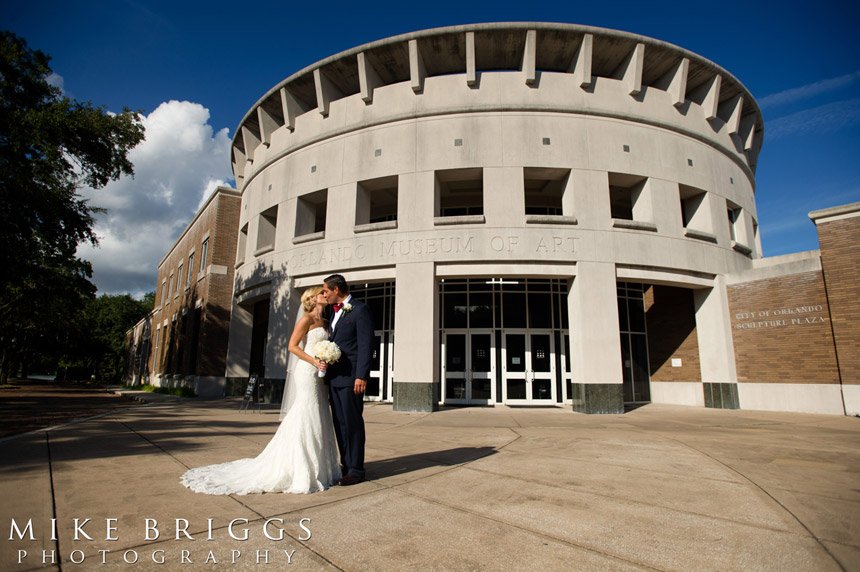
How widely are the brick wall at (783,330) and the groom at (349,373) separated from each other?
47.9ft

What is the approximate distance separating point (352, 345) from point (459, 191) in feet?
44.4

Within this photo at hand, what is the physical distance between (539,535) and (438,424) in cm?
752

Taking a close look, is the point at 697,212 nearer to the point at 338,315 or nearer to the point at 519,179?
the point at 519,179

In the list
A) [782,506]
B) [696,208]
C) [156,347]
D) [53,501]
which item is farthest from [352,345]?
[156,347]

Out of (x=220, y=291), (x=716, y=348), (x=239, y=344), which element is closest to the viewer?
(x=716, y=348)

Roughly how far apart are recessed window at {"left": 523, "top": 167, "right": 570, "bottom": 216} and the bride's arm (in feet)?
38.5

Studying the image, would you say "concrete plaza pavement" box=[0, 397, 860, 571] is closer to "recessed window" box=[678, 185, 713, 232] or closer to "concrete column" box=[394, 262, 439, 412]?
"concrete column" box=[394, 262, 439, 412]

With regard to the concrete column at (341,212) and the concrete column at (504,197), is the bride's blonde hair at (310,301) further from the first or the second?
the concrete column at (341,212)

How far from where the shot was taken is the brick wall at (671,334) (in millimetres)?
16234

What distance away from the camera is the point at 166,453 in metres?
5.98

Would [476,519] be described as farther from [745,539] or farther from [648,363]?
[648,363]

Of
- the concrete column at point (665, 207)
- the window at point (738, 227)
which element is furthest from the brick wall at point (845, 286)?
the window at point (738, 227)

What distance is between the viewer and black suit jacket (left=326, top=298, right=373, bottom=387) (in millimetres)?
4656

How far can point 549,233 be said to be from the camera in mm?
13875
